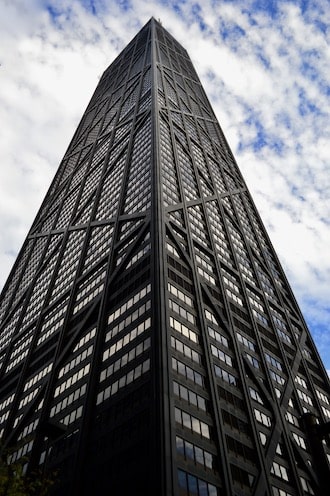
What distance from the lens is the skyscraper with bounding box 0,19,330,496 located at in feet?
141

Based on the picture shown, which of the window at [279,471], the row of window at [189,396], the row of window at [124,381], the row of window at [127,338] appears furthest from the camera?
the row of window at [127,338]

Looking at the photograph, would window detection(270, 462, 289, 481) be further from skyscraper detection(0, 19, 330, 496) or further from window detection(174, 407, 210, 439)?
window detection(174, 407, 210, 439)

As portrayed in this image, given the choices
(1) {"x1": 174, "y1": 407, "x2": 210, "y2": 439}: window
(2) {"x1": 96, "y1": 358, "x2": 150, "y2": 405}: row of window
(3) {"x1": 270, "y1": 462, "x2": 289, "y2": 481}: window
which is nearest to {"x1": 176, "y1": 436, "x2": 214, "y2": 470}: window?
(1) {"x1": 174, "y1": 407, "x2": 210, "y2": 439}: window

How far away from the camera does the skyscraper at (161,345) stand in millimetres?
43125

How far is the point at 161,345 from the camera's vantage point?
47.8 m

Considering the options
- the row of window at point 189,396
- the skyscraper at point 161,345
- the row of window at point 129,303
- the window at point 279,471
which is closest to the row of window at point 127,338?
the skyscraper at point 161,345

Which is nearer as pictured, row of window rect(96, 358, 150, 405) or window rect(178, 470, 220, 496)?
window rect(178, 470, 220, 496)

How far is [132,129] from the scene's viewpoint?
115688mm

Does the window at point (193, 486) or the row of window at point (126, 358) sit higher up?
the row of window at point (126, 358)

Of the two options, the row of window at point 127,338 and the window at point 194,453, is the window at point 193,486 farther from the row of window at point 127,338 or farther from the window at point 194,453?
the row of window at point 127,338

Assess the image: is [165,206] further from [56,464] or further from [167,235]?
[56,464]

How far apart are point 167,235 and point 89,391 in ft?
83.5

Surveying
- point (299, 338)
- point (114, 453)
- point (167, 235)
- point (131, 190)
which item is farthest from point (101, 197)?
point (114, 453)

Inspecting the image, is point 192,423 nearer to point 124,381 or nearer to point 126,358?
point 124,381
